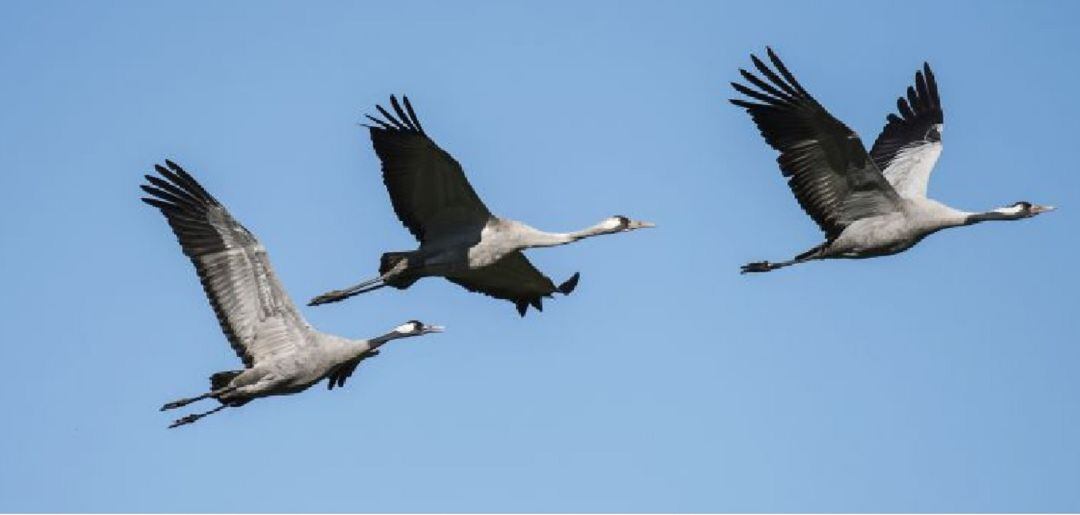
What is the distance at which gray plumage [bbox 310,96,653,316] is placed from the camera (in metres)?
15.0

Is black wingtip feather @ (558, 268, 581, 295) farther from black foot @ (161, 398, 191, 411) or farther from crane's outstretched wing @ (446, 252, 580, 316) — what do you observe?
black foot @ (161, 398, 191, 411)

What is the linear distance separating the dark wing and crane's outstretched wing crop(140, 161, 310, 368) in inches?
15.8

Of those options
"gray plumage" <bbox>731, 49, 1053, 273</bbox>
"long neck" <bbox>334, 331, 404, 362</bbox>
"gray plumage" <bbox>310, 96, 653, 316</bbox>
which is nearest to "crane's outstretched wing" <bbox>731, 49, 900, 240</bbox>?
"gray plumage" <bbox>731, 49, 1053, 273</bbox>

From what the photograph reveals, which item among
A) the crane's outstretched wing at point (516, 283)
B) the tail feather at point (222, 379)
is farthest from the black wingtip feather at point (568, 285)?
the tail feather at point (222, 379)

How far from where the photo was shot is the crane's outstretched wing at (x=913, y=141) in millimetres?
16359

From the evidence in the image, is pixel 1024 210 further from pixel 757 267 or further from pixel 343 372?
pixel 343 372

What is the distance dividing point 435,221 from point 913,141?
4933 mm

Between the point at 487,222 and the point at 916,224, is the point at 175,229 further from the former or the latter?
the point at 916,224

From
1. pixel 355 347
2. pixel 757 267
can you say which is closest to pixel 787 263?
pixel 757 267

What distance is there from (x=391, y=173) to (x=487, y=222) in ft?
3.18

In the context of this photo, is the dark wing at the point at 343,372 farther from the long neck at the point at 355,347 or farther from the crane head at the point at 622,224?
the crane head at the point at 622,224

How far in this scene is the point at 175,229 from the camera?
14867mm

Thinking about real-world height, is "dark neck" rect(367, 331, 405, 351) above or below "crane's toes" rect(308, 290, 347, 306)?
below

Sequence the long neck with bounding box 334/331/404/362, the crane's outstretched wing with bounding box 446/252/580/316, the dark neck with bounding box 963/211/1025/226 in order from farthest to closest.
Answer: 1. the crane's outstretched wing with bounding box 446/252/580/316
2. the dark neck with bounding box 963/211/1025/226
3. the long neck with bounding box 334/331/404/362
